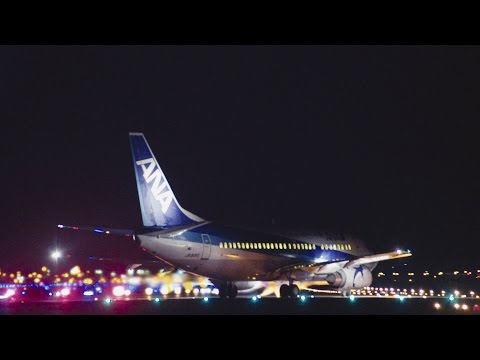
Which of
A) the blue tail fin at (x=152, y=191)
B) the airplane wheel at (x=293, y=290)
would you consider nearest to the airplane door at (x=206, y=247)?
the blue tail fin at (x=152, y=191)

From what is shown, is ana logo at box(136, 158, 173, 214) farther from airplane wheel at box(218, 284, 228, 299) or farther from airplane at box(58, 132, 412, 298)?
airplane wheel at box(218, 284, 228, 299)

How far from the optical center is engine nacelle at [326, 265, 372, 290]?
149ft

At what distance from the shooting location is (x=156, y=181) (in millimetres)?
40469

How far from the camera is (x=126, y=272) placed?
4734cm

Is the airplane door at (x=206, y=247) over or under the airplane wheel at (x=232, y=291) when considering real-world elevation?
over

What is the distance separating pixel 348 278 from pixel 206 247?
9.99m

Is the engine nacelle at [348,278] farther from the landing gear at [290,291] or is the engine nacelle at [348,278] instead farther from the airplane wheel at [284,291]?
the airplane wheel at [284,291]

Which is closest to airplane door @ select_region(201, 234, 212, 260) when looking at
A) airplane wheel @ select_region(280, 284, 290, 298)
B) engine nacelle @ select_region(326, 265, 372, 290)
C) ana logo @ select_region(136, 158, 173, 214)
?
ana logo @ select_region(136, 158, 173, 214)

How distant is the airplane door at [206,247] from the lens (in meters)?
40.4

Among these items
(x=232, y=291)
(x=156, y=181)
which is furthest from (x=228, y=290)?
(x=156, y=181)

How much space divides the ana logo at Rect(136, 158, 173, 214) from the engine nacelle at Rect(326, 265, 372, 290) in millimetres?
11656
